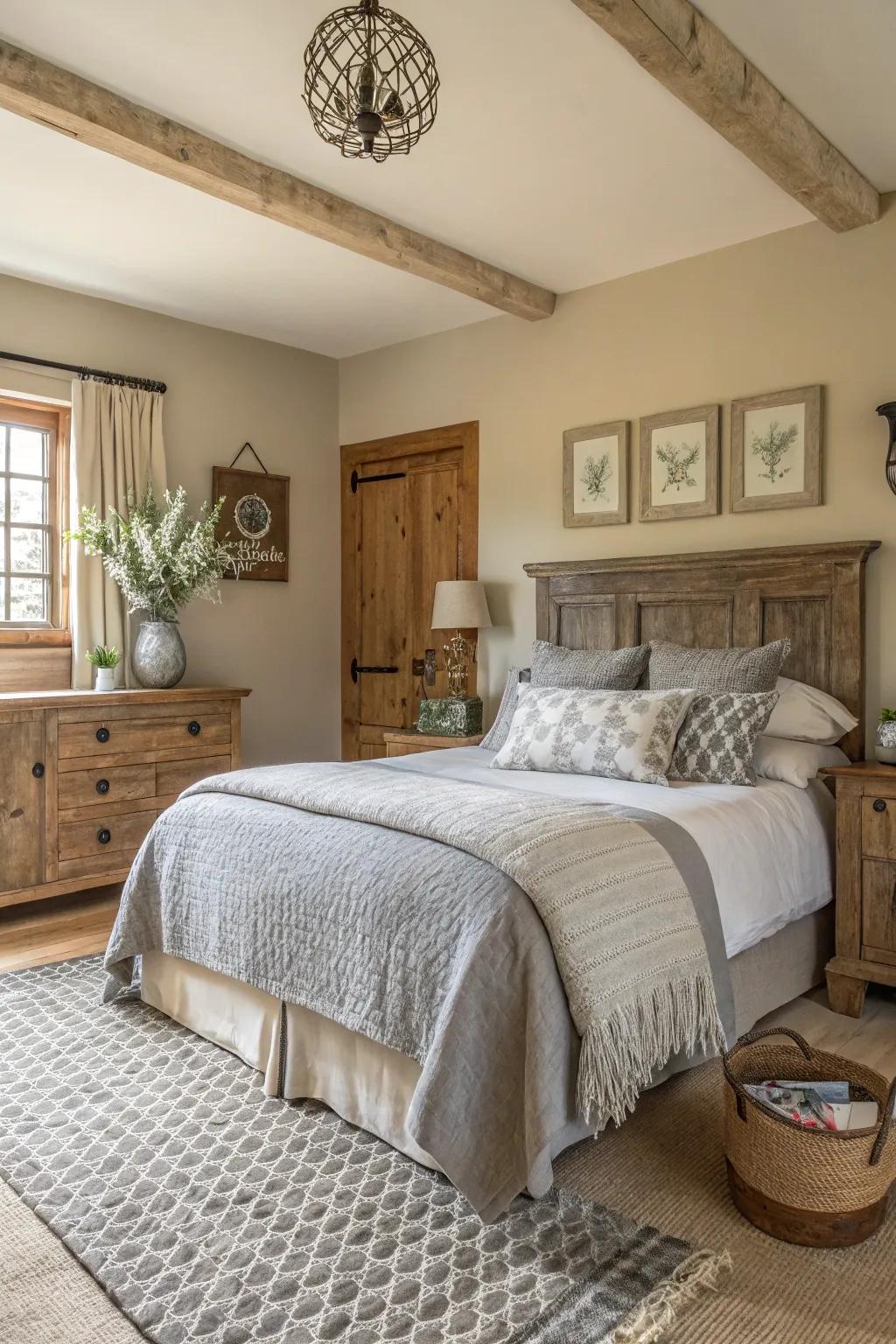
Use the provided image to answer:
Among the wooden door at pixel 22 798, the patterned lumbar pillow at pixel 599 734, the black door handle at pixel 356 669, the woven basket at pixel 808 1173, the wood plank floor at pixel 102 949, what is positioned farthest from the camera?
the black door handle at pixel 356 669

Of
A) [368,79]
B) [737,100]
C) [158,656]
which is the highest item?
[737,100]

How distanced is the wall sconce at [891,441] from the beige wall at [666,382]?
0.12 metres

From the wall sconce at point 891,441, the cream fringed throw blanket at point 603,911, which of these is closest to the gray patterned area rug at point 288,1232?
the cream fringed throw blanket at point 603,911

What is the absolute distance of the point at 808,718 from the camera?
3.23 m

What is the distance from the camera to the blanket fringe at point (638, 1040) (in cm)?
183

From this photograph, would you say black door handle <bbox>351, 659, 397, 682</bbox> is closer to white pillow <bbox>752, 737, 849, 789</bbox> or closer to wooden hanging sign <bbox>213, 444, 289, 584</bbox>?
wooden hanging sign <bbox>213, 444, 289, 584</bbox>

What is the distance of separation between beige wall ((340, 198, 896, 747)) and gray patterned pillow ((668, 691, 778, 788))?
24.1 inches

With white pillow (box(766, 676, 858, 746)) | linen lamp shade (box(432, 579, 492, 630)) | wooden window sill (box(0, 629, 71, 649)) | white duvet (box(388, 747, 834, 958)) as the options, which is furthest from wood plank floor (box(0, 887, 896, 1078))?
linen lamp shade (box(432, 579, 492, 630))

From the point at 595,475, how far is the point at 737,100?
1813 millimetres

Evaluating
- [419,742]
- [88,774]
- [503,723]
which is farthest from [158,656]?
[503,723]

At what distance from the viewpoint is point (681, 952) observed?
6.89ft

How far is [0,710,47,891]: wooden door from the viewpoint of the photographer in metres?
3.60

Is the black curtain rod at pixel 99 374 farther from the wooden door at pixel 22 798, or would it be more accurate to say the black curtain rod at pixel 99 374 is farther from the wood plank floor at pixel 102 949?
the wood plank floor at pixel 102 949

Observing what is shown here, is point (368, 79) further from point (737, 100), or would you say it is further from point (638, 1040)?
point (638, 1040)
